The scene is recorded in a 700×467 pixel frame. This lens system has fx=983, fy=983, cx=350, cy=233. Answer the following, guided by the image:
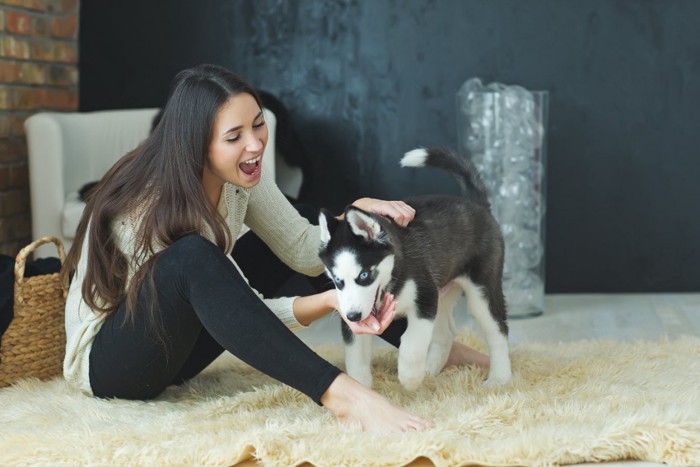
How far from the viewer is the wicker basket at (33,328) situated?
2553 millimetres

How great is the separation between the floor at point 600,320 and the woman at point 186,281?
1145 millimetres

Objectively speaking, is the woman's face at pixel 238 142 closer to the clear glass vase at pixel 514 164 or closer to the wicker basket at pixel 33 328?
Answer: the wicker basket at pixel 33 328

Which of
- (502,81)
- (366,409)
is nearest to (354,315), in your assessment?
(366,409)

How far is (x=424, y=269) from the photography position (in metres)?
2.19

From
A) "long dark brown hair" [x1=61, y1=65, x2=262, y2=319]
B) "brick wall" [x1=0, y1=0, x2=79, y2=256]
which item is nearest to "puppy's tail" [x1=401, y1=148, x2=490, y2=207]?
"long dark brown hair" [x1=61, y1=65, x2=262, y2=319]

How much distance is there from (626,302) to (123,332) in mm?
2460

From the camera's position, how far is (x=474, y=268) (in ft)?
7.79

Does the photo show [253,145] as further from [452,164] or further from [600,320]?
[600,320]

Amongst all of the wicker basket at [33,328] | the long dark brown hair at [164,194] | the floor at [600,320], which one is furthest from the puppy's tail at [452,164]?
the wicker basket at [33,328]

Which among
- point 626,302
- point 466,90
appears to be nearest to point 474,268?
point 466,90

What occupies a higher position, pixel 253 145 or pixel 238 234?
pixel 253 145

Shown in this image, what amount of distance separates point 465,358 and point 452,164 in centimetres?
53

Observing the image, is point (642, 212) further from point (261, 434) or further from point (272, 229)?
point (261, 434)

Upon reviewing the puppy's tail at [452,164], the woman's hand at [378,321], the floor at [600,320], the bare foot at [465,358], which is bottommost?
the floor at [600,320]
